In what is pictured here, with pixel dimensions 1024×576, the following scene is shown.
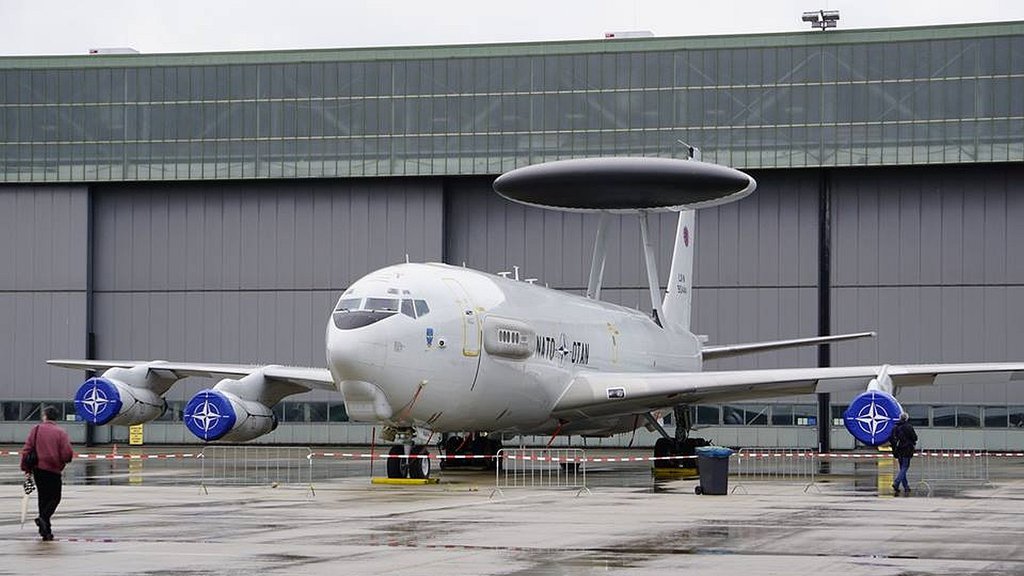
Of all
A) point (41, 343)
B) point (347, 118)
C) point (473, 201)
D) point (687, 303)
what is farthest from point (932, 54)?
point (41, 343)

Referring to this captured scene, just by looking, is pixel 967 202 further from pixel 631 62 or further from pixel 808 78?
pixel 631 62

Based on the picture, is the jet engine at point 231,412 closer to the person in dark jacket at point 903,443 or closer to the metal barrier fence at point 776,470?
the metal barrier fence at point 776,470

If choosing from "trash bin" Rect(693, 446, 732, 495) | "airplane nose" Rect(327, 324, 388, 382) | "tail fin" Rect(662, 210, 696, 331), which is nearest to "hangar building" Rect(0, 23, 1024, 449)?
"tail fin" Rect(662, 210, 696, 331)

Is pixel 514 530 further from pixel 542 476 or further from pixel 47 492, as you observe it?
pixel 542 476

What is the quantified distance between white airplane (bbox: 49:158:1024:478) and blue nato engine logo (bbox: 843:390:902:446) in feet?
0.09

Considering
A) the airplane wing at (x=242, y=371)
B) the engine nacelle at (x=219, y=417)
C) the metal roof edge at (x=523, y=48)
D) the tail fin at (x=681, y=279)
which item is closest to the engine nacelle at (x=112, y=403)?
the airplane wing at (x=242, y=371)

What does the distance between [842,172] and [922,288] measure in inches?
195

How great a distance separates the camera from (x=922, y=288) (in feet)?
178

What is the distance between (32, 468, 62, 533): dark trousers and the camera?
59.3ft

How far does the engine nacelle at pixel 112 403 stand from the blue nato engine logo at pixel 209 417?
364 centimetres

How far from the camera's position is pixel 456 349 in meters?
30.1

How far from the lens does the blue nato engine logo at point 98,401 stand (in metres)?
36.8

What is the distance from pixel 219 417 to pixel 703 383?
10897mm

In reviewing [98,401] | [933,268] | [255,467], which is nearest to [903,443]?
[98,401]
